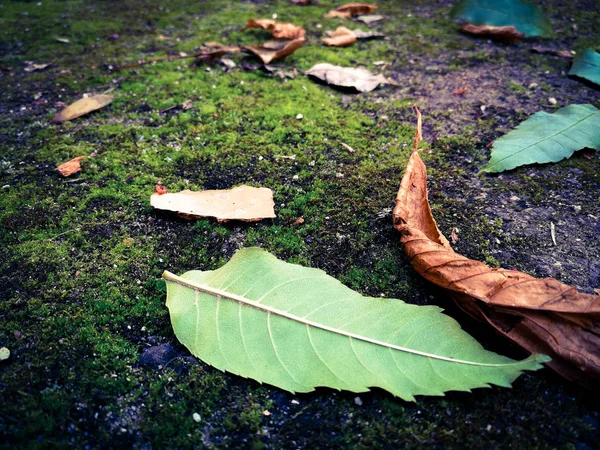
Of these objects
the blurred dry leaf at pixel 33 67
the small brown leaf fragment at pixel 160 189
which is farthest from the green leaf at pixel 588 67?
the blurred dry leaf at pixel 33 67

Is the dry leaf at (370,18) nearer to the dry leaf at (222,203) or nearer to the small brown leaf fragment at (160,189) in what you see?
the dry leaf at (222,203)

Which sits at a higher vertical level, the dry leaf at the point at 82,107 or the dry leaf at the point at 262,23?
the dry leaf at the point at 262,23

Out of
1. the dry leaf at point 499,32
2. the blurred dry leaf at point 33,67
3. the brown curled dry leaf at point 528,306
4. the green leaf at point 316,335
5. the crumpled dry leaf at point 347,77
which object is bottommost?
the green leaf at point 316,335

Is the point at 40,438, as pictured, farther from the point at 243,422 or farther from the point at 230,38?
the point at 230,38

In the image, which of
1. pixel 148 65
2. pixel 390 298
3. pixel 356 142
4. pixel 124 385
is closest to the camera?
pixel 124 385

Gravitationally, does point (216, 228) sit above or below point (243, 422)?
above

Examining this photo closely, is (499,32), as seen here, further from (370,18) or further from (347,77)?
(347,77)

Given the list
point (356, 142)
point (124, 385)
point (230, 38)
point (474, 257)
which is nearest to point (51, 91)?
point (230, 38)
